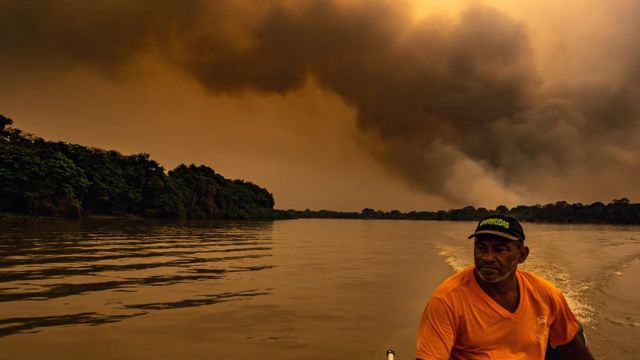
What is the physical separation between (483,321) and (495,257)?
482 mm

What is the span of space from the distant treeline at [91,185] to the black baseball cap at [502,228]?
2552 inches

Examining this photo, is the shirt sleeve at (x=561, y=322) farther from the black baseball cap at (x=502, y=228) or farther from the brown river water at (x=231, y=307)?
the brown river water at (x=231, y=307)

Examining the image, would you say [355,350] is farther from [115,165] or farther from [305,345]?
[115,165]

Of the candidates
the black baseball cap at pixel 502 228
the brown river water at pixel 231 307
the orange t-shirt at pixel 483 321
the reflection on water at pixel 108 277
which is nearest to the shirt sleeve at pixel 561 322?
the orange t-shirt at pixel 483 321

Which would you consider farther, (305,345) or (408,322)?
(408,322)

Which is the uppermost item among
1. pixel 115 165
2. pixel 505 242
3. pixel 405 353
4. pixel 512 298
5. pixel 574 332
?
pixel 115 165

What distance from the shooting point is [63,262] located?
1623 centimetres

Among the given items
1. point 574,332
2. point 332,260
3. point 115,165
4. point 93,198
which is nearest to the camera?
point 574,332

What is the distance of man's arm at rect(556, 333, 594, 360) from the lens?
3816mm

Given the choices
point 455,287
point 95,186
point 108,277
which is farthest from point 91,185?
point 455,287

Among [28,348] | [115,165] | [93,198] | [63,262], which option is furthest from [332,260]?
[115,165]

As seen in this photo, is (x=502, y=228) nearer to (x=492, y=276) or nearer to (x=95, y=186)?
(x=492, y=276)

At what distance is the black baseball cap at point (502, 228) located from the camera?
11.1 feet

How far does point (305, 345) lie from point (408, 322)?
293cm
